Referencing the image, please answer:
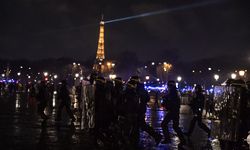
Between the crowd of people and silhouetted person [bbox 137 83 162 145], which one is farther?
silhouetted person [bbox 137 83 162 145]

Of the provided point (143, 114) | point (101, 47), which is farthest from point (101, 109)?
point (101, 47)

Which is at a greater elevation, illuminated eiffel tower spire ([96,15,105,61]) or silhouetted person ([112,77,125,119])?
illuminated eiffel tower spire ([96,15,105,61])

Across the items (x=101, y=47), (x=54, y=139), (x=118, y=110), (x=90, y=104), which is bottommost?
(x=54, y=139)

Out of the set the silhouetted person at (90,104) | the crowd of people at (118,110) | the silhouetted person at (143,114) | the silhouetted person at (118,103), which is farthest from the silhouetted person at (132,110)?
the silhouetted person at (90,104)

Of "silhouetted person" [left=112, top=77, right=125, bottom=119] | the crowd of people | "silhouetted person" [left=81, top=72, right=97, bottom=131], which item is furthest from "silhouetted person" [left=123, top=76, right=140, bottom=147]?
"silhouetted person" [left=81, top=72, right=97, bottom=131]

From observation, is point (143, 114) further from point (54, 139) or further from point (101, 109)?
point (54, 139)

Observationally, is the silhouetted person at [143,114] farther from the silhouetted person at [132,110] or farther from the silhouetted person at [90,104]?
the silhouetted person at [90,104]

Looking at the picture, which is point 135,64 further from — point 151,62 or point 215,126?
point 215,126

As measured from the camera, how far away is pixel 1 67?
15862 centimetres

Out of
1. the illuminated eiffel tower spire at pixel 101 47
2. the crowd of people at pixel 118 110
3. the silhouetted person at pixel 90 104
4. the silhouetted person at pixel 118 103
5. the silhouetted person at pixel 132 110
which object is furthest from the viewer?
the illuminated eiffel tower spire at pixel 101 47

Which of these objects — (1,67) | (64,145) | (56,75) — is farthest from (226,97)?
(1,67)

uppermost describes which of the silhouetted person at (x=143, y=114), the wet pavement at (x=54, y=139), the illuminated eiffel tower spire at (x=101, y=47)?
the illuminated eiffel tower spire at (x=101, y=47)

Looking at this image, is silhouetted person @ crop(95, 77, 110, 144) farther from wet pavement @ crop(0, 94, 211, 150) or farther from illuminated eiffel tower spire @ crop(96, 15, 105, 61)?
illuminated eiffel tower spire @ crop(96, 15, 105, 61)

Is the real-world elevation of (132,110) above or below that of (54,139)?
above
